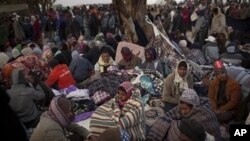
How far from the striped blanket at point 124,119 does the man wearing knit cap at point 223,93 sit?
1.29 meters

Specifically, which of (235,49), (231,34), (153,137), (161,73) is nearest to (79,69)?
(161,73)

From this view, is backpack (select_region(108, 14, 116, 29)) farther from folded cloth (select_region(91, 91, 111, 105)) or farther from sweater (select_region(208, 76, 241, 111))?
sweater (select_region(208, 76, 241, 111))

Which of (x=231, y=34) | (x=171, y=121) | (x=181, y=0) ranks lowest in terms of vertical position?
(x=181, y=0)

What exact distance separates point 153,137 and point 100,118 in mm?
790

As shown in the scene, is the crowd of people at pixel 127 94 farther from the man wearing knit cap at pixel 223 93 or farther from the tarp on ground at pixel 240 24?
the tarp on ground at pixel 240 24

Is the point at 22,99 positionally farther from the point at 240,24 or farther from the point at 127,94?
the point at 240,24

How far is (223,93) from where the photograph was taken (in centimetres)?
654

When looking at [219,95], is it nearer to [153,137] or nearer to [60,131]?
[153,137]

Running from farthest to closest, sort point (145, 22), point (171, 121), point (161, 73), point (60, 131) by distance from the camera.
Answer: point (145, 22)
point (161, 73)
point (171, 121)
point (60, 131)

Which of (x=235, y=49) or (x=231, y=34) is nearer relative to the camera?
(x=235, y=49)

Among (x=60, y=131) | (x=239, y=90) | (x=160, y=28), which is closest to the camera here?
(x=60, y=131)

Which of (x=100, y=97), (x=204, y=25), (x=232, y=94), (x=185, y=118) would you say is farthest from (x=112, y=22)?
(x=185, y=118)

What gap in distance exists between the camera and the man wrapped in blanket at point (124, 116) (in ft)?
18.2

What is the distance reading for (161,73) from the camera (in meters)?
8.35
